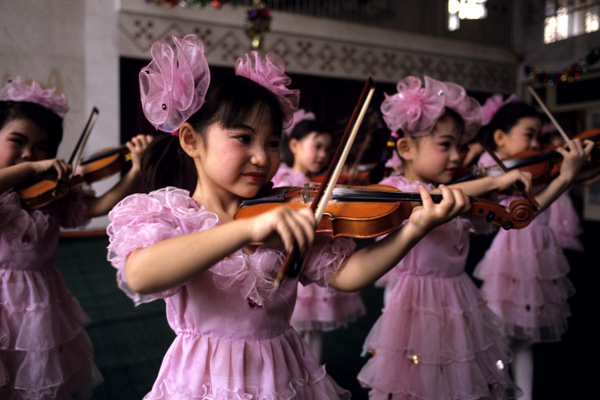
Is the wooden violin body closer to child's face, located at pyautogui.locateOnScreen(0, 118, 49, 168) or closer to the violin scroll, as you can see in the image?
child's face, located at pyautogui.locateOnScreen(0, 118, 49, 168)

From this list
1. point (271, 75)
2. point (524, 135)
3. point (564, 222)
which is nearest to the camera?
point (271, 75)

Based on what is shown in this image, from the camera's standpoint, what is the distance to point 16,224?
1.46 m

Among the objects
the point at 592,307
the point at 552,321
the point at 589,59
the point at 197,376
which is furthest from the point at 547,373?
the point at 589,59

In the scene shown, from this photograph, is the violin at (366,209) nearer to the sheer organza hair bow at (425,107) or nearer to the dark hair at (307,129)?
the sheer organza hair bow at (425,107)

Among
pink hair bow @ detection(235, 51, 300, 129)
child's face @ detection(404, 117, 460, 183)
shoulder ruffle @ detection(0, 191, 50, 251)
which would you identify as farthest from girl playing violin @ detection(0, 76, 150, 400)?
child's face @ detection(404, 117, 460, 183)

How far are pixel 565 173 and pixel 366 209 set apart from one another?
0.92 meters

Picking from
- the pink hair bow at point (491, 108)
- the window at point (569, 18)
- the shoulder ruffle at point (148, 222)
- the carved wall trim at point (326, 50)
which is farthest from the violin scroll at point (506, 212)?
the window at point (569, 18)

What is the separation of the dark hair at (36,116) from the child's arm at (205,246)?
1007 millimetres

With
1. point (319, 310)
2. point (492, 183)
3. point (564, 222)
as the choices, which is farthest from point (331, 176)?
point (564, 222)

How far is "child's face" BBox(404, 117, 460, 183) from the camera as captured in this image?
1.46 m

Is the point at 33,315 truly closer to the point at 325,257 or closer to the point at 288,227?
the point at 325,257

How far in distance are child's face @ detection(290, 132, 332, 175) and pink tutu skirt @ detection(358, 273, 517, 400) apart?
1.09 metres

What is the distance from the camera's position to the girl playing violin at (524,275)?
6.07ft

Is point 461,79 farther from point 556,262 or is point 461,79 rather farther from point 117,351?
point 117,351
